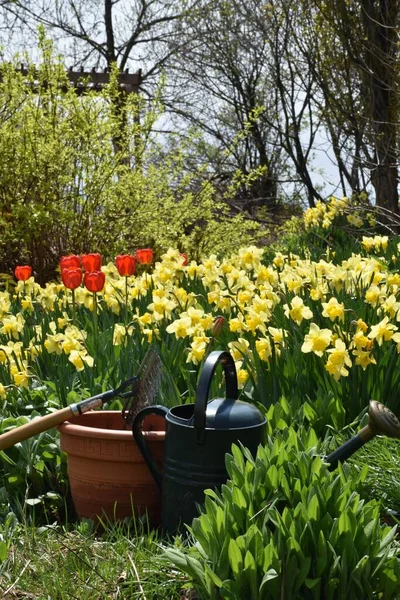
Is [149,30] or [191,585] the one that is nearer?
[191,585]

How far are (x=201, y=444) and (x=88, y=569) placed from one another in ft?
1.43

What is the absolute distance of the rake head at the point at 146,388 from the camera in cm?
265

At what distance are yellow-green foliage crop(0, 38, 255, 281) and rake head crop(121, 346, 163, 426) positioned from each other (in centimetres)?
429

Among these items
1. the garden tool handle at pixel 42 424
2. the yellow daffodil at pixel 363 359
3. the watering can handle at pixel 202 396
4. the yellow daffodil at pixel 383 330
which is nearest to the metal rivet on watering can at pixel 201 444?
the watering can handle at pixel 202 396

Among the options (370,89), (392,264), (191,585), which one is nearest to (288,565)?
(191,585)

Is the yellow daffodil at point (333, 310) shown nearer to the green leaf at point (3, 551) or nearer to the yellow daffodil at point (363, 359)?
the yellow daffodil at point (363, 359)

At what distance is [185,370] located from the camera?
320cm

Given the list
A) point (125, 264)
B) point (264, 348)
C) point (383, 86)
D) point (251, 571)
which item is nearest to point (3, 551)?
point (251, 571)

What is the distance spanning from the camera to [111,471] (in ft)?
8.64

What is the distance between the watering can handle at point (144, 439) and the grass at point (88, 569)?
6.6 inches

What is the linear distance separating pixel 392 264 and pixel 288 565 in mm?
3902

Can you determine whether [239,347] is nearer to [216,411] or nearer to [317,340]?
[317,340]

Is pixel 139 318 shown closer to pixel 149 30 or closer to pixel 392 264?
pixel 392 264

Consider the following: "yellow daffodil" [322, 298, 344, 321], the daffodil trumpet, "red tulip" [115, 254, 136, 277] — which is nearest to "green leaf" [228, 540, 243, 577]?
the daffodil trumpet
